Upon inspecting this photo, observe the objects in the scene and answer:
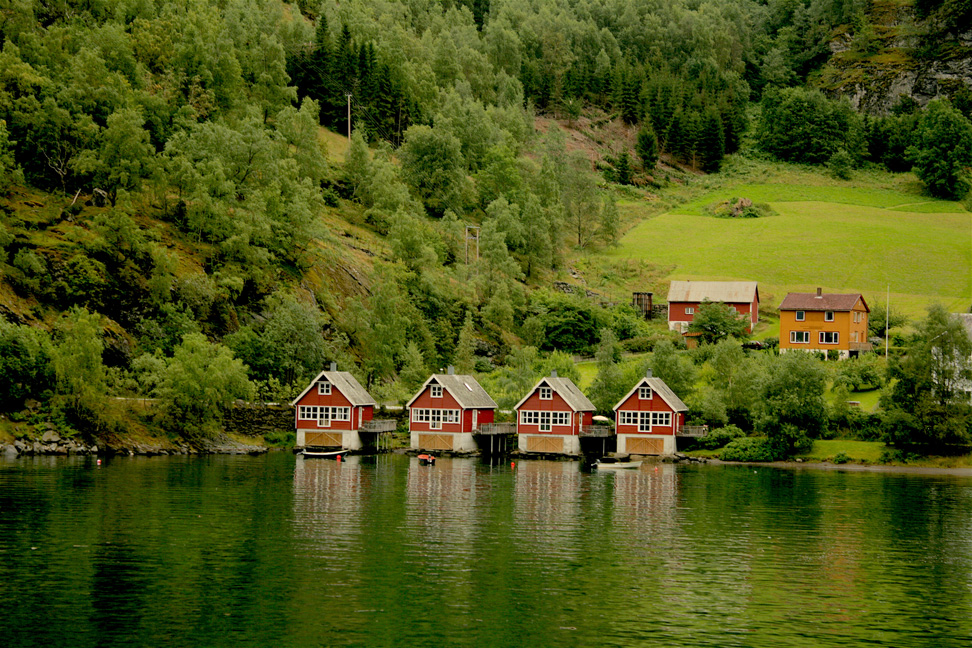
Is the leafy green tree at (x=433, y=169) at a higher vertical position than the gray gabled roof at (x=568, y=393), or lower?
higher

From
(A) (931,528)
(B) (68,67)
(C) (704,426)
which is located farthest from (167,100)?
(A) (931,528)

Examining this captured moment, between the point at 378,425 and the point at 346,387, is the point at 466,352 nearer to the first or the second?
the point at 378,425

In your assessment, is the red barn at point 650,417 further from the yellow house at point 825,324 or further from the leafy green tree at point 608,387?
the yellow house at point 825,324

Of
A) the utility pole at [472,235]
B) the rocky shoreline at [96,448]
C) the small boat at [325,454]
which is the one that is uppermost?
the utility pole at [472,235]

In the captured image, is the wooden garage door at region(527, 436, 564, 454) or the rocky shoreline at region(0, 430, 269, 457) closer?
the rocky shoreline at region(0, 430, 269, 457)

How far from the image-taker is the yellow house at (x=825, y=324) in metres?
125

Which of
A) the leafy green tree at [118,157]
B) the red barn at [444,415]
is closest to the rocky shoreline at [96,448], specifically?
the red barn at [444,415]

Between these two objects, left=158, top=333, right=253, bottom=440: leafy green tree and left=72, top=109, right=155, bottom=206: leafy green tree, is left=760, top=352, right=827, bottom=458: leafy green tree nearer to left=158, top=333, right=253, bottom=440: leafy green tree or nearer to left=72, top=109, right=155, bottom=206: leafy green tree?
left=158, top=333, right=253, bottom=440: leafy green tree

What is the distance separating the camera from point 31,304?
97188 millimetres

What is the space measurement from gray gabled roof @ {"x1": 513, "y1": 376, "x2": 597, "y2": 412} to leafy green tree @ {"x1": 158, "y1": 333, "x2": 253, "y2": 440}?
92.2ft

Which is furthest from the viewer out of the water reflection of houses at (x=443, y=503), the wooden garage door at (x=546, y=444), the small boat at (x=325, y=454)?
the wooden garage door at (x=546, y=444)

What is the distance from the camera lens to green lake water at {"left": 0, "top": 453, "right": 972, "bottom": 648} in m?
34.0

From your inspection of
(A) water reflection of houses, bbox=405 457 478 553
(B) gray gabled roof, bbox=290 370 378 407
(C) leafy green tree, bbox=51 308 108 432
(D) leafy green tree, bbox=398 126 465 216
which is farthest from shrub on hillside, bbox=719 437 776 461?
(D) leafy green tree, bbox=398 126 465 216

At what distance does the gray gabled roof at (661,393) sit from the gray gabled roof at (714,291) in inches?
1446
